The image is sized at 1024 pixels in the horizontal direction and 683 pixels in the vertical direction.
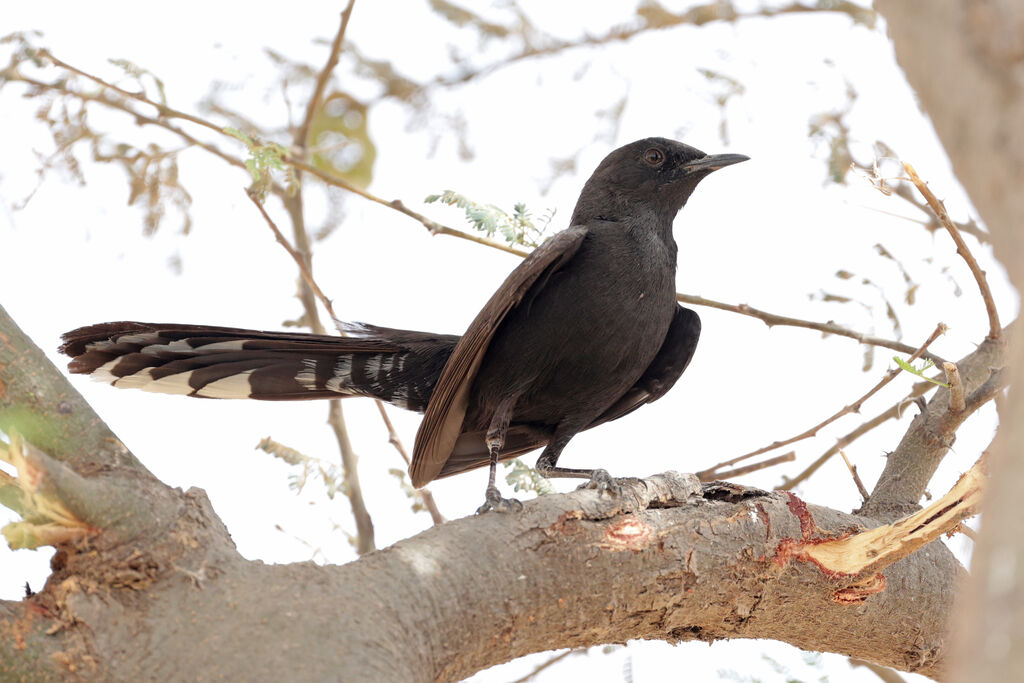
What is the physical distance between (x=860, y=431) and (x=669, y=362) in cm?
99

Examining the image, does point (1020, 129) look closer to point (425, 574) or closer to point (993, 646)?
point (993, 646)

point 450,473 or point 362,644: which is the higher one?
point 450,473

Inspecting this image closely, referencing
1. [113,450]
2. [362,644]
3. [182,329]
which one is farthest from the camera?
[182,329]

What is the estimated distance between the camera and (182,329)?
379 centimetres

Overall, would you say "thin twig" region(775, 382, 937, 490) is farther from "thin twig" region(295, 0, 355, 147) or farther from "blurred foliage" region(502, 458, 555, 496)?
"thin twig" region(295, 0, 355, 147)

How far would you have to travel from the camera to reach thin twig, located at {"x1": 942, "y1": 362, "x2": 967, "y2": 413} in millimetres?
2980

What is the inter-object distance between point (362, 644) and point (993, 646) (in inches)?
62.9

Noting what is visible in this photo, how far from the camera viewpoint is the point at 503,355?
4.11 metres

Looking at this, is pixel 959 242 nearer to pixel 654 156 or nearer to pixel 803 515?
pixel 803 515

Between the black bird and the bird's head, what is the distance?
0.03 metres

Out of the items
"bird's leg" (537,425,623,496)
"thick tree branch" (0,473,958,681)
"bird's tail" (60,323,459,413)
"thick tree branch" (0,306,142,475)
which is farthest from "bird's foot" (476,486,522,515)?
"bird's tail" (60,323,459,413)

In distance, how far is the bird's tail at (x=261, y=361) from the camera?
11.9ft

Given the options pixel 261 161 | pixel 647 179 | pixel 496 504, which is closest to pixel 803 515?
pixel 496 504

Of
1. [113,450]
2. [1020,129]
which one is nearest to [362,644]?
[113,450]
